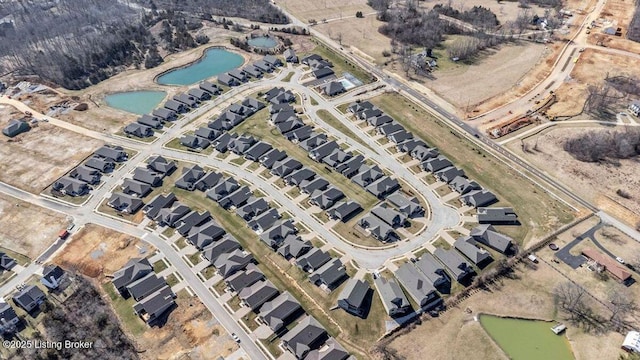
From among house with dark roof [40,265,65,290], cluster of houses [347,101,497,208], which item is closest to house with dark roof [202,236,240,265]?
house with dark roof [40,265,65,290]

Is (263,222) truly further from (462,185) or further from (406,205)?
(462,185)

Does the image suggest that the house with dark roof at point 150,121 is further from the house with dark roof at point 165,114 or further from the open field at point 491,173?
the open field at point 491,173

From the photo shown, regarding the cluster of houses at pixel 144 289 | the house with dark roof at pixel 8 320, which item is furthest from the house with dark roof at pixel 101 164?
the house with dark roof at pixel 8 320

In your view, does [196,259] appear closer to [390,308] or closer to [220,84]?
[390,308]

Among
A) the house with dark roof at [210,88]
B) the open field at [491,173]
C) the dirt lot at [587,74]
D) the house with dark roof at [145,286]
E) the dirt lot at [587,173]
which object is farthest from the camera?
the house with dark roof at [210,88]

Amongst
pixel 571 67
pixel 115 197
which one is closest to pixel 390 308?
pixel 115 197

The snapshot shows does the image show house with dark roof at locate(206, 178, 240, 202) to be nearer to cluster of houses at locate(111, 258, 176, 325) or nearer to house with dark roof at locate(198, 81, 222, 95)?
cluster of houses at locate(111, 258, 176, 325)
